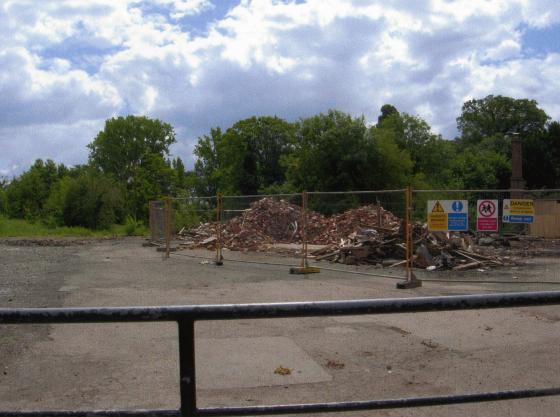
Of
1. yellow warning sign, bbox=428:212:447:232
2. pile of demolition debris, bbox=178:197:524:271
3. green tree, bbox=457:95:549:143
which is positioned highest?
green tree, bbox=457:95:549:143

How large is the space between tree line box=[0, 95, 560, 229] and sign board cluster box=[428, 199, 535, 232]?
3601 cm

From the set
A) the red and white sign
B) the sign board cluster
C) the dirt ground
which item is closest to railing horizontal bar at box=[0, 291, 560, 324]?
the dirt ground

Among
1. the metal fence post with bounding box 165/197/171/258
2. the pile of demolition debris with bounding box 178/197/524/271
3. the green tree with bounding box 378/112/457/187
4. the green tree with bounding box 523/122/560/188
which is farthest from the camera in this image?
the green tree with bounding box 378/112/457/187

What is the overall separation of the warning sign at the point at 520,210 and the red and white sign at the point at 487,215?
34 cm

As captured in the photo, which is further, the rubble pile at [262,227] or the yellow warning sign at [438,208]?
the rubble pile at [262,227]

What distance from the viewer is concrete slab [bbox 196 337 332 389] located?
6.23 metres

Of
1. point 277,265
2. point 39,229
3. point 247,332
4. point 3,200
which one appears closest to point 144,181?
point 3,200

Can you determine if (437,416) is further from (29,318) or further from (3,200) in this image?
(3,200)

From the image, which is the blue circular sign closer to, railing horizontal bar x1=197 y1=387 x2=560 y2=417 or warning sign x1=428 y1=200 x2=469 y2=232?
warning sign x1=428 y1=200 x2=469 y2=232

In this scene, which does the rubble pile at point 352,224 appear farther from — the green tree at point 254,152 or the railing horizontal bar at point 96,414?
the green tree at point 254,152

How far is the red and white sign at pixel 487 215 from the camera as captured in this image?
13555mm

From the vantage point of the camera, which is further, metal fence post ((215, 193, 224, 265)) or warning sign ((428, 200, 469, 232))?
metal fence post ((215, 193, 224, 265))

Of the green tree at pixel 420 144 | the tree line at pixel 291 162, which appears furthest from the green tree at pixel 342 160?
the green tree at pixel 420 144

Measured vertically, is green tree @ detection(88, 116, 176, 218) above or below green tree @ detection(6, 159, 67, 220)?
above
